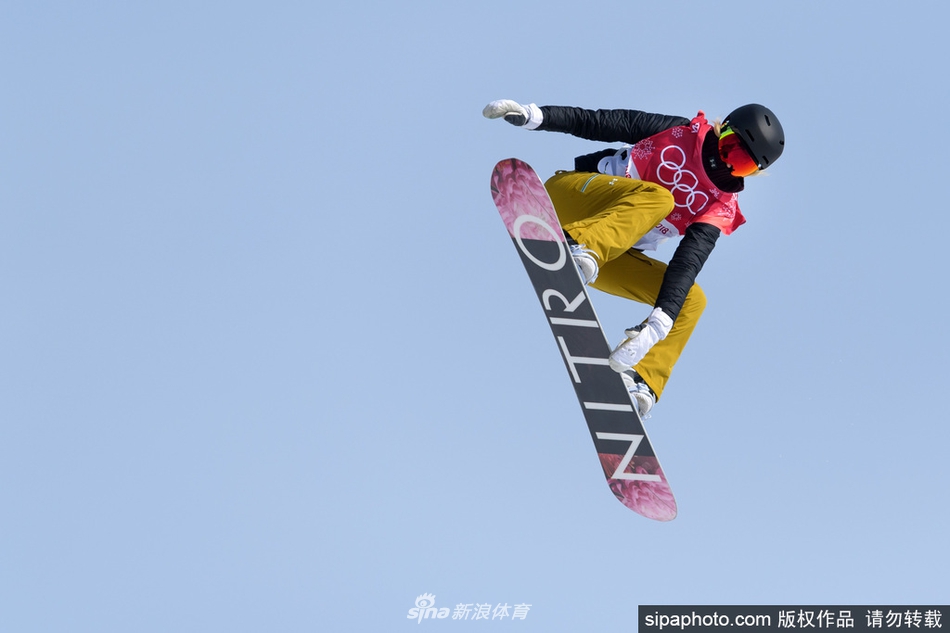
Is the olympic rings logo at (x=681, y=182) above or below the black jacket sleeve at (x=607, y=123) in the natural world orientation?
below

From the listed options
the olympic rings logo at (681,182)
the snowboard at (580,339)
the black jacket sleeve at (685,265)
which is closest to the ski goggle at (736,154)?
the olympic rings logo at (681,182)

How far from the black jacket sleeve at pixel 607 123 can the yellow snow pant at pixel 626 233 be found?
43 centimetres

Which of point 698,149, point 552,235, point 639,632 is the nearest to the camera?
point 552,235

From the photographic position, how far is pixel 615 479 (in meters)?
10.8

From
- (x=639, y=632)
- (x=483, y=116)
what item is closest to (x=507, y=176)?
(x=483, y=116)

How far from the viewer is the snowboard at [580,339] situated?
999 centimetres

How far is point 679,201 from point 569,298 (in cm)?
157

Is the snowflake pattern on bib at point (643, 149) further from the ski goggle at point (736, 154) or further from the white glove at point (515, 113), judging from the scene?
the white glove at point (515, 113)

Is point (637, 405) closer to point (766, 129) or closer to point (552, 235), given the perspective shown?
point (552, 235)

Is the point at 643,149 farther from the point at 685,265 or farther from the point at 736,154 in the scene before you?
the point at 685,265

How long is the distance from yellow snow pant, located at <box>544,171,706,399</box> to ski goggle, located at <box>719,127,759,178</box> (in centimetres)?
65

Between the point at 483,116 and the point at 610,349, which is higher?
the point at 483,116

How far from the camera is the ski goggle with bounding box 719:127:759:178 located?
10.4 metres

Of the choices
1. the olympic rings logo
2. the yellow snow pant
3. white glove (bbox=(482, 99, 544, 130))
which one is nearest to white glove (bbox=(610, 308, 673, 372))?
the yellow snow pant
